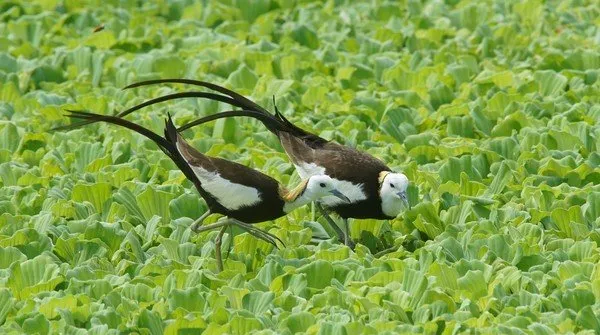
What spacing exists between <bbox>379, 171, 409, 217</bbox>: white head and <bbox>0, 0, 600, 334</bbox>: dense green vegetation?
20 centimetres

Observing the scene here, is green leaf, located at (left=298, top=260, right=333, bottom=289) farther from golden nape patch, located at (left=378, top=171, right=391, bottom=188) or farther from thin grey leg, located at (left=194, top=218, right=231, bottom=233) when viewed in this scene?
golden nape patch, located at (left=378, top=171, right=391, bottom=188)

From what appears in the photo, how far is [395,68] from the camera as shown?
8.95 metres

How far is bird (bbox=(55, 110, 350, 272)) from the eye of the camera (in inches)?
238

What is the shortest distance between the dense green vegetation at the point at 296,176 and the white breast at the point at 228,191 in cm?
26

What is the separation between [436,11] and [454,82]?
1765 mm

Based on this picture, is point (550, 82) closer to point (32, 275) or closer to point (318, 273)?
point (318, 273)

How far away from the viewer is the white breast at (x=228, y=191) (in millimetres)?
6035

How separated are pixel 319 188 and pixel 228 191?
15.5 inches

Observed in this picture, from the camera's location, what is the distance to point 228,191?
6.05 metres

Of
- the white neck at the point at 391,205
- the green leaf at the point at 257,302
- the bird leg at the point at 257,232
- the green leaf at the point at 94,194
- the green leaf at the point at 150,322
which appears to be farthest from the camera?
the green leaf at the point at 94,194

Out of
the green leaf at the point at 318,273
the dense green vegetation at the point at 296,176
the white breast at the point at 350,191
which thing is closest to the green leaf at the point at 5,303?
the dense green vegetation at the point at 296,176

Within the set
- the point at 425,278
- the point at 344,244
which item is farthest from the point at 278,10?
the point at 425,278

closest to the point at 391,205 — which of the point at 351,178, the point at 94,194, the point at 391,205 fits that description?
the point at 391,205

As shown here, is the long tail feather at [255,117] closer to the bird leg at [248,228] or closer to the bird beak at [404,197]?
the bird leg at [248,228]
